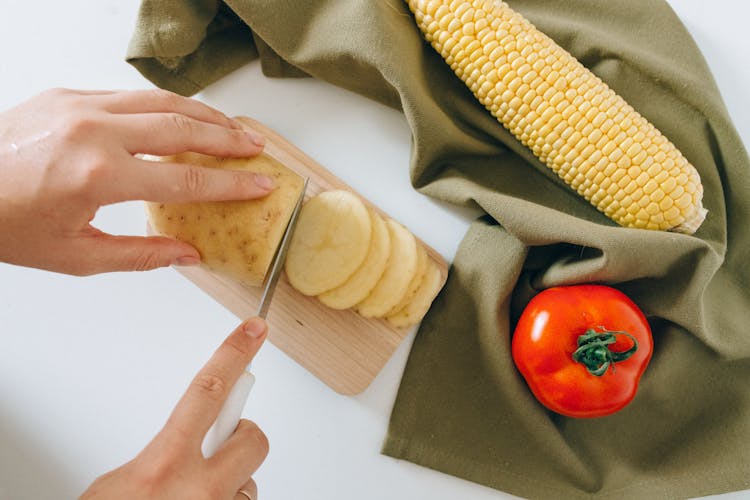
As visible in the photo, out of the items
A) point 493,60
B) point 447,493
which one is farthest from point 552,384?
point 493,60

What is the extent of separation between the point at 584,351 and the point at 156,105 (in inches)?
39.5

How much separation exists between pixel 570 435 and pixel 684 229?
1.89 ft

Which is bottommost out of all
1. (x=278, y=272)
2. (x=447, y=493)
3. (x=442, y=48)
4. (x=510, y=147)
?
(x=447, y=493)

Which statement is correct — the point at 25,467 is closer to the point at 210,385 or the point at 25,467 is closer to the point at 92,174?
the point at 210,385

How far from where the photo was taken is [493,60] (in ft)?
4.11

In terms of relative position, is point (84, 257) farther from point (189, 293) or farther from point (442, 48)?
point (442, 48)

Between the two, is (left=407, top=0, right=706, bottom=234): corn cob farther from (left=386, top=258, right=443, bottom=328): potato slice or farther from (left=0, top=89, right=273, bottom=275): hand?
(left=0, top=89, right=273, bottom=275): hand

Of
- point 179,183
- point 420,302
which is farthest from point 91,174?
point 420,302

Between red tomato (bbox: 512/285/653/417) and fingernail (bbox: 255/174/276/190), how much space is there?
2.14ft

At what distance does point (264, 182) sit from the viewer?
45.7 inches

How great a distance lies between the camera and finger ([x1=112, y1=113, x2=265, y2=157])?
39.8 inches

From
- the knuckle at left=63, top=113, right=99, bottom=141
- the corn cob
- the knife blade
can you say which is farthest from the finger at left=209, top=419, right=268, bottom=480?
the corn cob

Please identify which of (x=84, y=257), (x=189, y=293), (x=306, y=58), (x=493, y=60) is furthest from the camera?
(x=189, y=293)

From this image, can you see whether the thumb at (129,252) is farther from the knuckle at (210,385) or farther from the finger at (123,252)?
the knuckle at (210,385)
